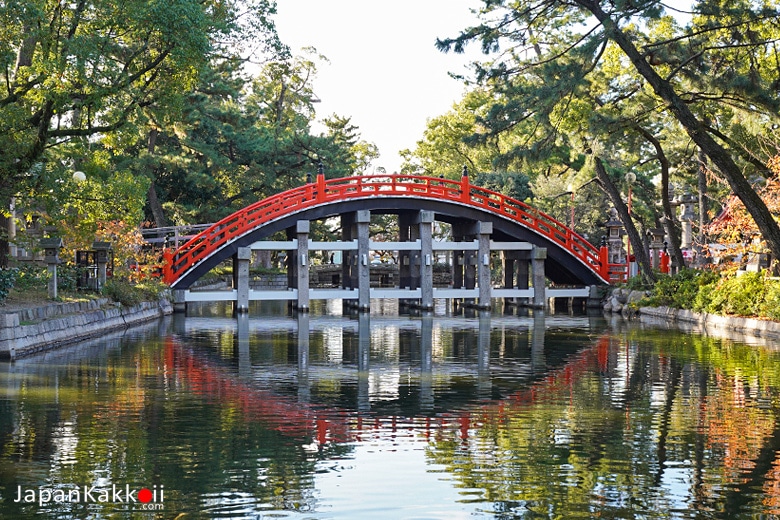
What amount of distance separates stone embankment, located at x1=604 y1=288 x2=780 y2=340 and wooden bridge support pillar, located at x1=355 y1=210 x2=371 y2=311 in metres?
8.90

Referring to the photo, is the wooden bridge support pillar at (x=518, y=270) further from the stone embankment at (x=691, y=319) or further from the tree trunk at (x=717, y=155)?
the tree trunk at (x=717, y=155)

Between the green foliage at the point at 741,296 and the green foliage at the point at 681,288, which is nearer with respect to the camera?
the green foliage at the point at 741,296

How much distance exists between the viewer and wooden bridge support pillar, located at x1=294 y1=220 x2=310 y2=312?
1325 inches

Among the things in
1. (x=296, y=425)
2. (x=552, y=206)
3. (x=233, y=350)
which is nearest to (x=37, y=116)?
(x=233, y=350)

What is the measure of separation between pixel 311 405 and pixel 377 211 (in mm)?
25840

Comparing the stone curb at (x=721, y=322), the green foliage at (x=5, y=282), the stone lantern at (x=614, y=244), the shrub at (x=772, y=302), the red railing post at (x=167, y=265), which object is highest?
the stone lantern at (x=614, y=244)

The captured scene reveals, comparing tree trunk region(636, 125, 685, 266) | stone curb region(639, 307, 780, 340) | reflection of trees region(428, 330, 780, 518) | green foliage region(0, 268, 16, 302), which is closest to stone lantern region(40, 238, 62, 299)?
green foliage region(0, 268, 16, 302)

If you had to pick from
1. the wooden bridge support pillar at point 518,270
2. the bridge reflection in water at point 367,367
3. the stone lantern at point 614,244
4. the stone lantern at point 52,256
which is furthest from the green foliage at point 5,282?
the stone lantern at point 614,244

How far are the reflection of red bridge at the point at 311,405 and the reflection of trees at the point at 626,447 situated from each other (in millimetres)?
103

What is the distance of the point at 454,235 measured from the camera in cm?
3941

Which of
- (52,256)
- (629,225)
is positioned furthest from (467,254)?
(52,256)

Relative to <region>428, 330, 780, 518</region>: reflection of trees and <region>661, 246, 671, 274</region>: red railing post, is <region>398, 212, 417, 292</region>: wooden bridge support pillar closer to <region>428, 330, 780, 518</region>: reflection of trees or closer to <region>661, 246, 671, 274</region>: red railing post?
<region>661, 246, 671, 274</region>: red railing post

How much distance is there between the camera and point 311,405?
12.6m

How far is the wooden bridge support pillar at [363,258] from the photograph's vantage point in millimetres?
34406
